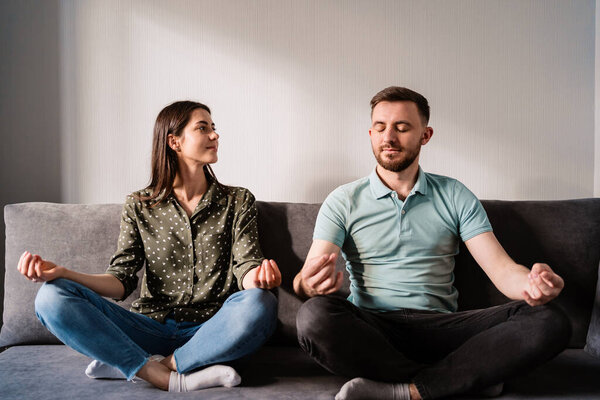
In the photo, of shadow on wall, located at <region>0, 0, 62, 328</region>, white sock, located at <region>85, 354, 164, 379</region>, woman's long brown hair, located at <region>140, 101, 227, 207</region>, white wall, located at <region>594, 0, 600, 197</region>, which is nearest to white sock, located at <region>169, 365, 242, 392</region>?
white sock, located at <region>85, 354, 164, 379</region>

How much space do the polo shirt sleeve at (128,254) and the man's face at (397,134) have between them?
0.87 metres

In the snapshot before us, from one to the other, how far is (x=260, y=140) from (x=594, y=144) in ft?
4.77

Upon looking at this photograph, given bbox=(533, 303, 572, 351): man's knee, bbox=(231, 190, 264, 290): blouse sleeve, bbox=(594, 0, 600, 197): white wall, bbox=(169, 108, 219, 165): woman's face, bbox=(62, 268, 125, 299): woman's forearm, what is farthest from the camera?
bbox=(594, 0, 600, 197): white wall

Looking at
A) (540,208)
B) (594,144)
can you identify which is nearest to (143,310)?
(540,208)

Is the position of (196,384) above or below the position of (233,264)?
below

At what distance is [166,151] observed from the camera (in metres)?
1.69

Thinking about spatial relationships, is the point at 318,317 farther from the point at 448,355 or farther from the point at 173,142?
the point at 173,142

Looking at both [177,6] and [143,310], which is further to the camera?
[177,6]

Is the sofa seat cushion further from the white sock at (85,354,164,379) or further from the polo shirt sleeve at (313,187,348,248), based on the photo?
the polo shirt sleeve at (313,187,348,248)

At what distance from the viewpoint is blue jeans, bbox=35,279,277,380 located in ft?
4.19

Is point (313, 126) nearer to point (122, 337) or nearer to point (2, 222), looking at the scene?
point (122, 337)

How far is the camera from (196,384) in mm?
1292

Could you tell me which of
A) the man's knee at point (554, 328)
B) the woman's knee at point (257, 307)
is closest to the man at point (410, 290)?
the man's knee at point (554, 328)

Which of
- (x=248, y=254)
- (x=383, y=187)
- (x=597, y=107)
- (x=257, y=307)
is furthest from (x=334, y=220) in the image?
(x=597, y=107)
